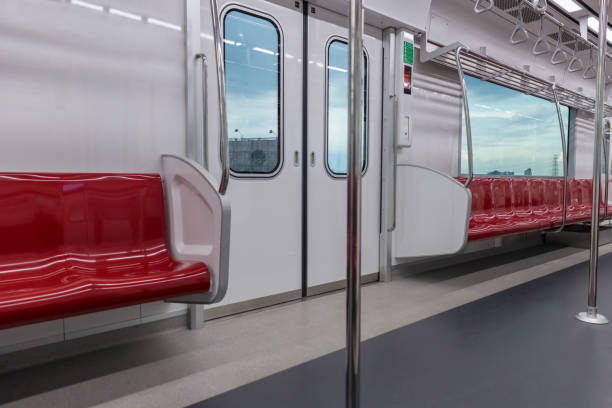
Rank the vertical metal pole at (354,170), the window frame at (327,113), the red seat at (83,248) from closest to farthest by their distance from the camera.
Result: the vertical metal pole at (354,170) → the red seat at (83,248) → the window frame at (327,113)

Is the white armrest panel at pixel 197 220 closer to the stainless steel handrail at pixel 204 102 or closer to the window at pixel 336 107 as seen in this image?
the stainless steel handrail at pixel 204 102

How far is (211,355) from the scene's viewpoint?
212cm

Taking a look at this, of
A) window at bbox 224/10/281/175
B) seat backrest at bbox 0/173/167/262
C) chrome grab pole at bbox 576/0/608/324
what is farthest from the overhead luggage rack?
seat backrest at bbox 0/173/167/262

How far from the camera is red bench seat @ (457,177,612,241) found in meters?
3.78

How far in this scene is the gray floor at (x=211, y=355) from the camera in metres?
1.73

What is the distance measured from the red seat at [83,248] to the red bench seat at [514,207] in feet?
8.06

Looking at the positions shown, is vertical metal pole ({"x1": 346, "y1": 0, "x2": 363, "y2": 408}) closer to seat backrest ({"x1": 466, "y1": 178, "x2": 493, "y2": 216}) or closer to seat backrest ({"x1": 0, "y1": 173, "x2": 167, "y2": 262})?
seat backrest ({"x1": 0, "y1": 173, "x2": 167, "y2": 262})

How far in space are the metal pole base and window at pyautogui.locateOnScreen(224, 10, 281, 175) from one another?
213 cm

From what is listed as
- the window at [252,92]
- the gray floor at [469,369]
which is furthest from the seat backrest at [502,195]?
the window at [252,92]

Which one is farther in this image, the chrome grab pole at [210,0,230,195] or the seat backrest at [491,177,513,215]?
the seat backrest at [491,177,513,215]

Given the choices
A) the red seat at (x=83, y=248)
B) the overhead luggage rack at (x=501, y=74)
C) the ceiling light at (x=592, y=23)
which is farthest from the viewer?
the ceiling light at (x=592, y=23)

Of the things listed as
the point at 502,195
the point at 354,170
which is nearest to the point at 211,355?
the point at 354,170

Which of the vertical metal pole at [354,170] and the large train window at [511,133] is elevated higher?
the large train window at [511,133]

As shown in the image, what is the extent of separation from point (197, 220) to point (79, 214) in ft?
1.76
